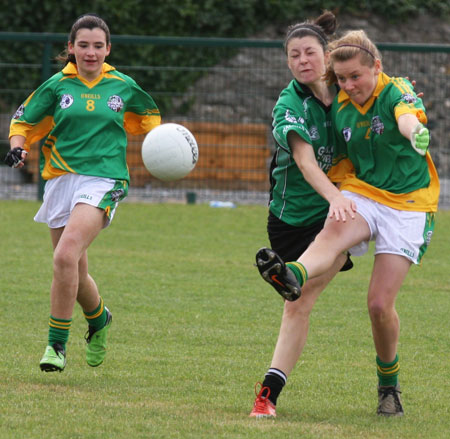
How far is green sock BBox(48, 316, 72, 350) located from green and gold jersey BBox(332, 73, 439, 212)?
1832 millimetres

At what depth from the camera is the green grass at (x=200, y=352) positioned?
14.9 ft

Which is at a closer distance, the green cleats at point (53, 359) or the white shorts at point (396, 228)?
the white shorts at point (396, 228)

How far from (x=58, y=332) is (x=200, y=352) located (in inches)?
42.8

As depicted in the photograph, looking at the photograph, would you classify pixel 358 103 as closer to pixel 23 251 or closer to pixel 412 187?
pixel 412 187

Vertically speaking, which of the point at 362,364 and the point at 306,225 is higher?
the point at 306,225

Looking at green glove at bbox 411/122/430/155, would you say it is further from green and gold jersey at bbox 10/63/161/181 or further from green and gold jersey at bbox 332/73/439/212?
green and gold jersey at bbox 10/63/161/181

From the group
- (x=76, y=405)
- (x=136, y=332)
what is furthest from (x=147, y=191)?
(x=76, y=405)

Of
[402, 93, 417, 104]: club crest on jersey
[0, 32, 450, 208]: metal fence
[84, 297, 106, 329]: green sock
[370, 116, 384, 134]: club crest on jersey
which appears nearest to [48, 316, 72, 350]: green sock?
[84, 297, 106, 329]: green sock

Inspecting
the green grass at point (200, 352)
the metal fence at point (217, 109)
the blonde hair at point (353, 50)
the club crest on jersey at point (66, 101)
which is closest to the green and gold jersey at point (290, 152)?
the blonde hair at point (353, 50)

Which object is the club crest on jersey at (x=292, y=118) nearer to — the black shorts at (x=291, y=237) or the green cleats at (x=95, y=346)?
the black shorts at (x=291, y=237)

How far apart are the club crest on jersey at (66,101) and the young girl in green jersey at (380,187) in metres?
1.72

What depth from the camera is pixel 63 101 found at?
226 inches

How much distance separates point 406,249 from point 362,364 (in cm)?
154

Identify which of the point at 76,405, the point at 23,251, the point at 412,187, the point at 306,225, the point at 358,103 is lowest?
the point at 23,251
